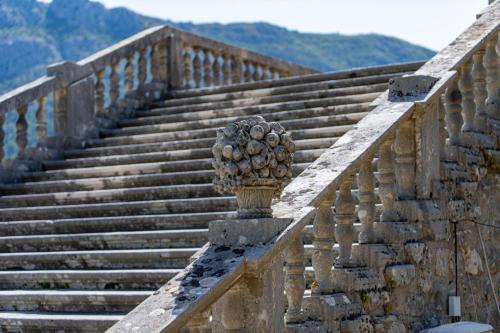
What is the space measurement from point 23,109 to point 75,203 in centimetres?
192

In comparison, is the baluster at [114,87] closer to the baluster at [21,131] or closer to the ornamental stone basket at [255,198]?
the baluster at [21,131]

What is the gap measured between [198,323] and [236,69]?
9.81 m

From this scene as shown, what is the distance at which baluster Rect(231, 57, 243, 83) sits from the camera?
13.9 meters

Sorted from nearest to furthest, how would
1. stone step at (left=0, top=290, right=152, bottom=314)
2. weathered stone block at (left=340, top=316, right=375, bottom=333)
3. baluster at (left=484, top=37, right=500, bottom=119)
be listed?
1. weathered stone block at (left=340, top=316, right=375, bottom=333)
2. stone step at (left=0, top=290, right=152, bottom=314)
3. baluster at (left=484, top=37, right=500, bottom=119)

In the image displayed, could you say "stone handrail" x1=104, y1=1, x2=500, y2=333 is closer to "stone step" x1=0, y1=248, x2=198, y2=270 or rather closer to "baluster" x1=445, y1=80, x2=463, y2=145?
"baluster" x1=445, y1=80, x2=463, y2=145

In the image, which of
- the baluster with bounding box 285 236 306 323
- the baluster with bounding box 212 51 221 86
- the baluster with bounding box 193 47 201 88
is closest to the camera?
the baluster with bounding box 285 236 306 323

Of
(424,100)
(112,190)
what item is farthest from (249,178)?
(112,190)

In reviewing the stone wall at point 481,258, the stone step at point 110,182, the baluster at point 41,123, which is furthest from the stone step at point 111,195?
the stone wall at point 481,258

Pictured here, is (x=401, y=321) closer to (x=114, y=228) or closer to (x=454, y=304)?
(x=454, y=304)

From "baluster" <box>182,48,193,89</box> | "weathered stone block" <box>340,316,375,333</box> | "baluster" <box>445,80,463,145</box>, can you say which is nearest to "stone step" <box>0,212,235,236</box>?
"baluster" <box>445,80,463,145</box>

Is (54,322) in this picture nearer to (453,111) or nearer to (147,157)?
(453,111)

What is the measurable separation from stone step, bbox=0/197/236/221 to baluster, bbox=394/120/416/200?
184cm

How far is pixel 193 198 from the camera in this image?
8367 millimetres

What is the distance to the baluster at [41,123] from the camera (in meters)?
10.6
